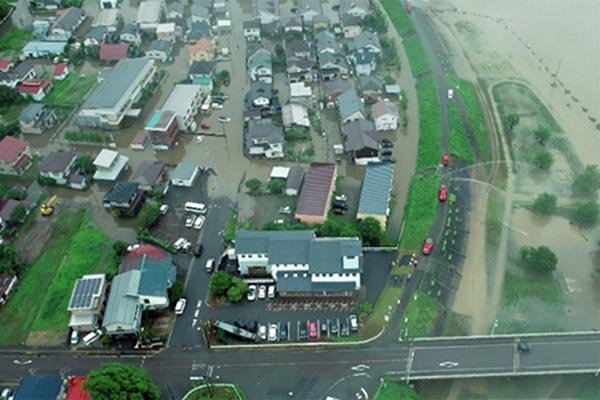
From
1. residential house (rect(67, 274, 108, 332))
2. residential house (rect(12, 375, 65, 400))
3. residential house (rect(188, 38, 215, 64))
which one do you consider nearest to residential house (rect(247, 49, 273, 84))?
residential house (rect(188, 38, 215, 64))

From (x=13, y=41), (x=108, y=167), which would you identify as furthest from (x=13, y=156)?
(x=13, y=41)

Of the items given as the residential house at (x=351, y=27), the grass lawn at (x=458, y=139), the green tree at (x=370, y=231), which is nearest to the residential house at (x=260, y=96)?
the residential house at (x=351, y=27)

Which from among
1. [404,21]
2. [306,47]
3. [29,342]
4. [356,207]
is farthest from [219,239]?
[404,21]

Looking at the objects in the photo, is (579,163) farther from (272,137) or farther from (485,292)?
(272,137)

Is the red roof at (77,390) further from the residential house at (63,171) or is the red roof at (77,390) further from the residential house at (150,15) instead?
the residential house at (150,15)

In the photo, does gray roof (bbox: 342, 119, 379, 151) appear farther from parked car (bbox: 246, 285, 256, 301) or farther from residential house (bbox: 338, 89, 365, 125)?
parked car (bbox: 246, 285, 256, 301)

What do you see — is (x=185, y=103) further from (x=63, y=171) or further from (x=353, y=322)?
Answer: (x=353, y=322)
